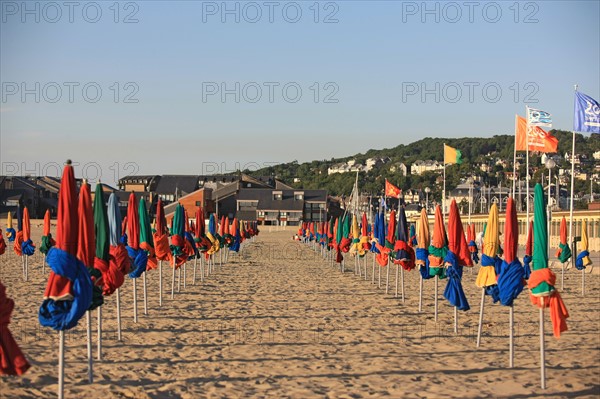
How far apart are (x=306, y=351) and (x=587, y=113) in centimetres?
2340

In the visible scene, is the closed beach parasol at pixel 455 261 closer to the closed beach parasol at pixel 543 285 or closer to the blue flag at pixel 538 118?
the closed beach parasol at pixel 543 285

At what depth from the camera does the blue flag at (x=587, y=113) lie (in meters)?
32.8

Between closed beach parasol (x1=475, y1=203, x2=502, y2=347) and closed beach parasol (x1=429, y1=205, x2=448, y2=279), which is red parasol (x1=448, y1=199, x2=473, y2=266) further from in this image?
closed beach parasol (x1=475, y1=203, x2=502, y2=347)

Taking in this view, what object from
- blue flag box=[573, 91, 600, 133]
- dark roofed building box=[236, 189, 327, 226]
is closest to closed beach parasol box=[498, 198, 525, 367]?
blue flag box=[573, 91, 600, 133]

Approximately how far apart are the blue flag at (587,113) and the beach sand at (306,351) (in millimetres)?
12027

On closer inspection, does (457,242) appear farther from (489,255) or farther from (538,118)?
(538,118)

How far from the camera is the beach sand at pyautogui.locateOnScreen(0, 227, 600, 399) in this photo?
10694mm

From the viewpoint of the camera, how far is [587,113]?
3300cm

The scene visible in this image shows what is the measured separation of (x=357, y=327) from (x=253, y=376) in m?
5.62

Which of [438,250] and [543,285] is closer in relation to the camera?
[543,285]

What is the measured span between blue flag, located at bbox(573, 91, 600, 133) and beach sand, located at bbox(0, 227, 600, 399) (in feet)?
39.5

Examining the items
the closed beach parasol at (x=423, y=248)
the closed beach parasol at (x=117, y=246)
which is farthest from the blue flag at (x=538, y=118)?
the closed beach parasol at (x=117, y=246)

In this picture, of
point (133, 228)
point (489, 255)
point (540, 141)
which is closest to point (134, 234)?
point (133, 228)

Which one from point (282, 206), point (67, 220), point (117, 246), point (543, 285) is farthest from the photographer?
point (282, 206)
